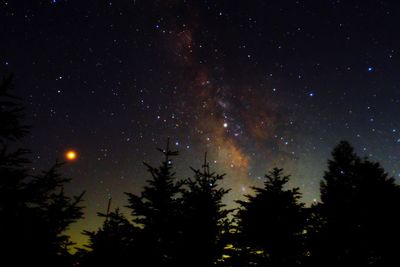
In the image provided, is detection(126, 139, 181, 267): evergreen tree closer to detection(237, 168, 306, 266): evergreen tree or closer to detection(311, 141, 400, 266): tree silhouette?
detection(237, 168, 306, 266): evergreen tree

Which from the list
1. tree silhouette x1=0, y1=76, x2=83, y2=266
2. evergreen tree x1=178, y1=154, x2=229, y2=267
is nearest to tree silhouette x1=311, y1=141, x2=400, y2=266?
evergreen tree x1=178, y1=154, x2=229, y2=267

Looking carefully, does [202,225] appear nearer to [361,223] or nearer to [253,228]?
[253,228]

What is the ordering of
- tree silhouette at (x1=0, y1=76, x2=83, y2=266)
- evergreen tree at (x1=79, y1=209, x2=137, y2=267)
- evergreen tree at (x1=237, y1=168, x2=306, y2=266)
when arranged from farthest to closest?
evergreen tree at (x1=237, y1=168, x2=306, y2=266)
evergreen tree at (x1=79, y1=209, x2=137, y2=267)
tree silhouette at (x1=0, y1=76, x2=83, y2=266)

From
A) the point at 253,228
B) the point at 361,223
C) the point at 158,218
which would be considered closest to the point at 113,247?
the point at 158,218

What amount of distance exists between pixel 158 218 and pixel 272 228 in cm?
482

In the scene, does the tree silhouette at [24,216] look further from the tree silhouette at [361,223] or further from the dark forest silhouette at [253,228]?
the tree silhouette at [361,223]

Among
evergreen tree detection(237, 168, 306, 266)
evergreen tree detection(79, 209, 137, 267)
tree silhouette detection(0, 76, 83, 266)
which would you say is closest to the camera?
tree silhouette detection(0, 76, 83, 266)

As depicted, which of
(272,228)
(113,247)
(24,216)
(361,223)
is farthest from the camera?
(361,223)

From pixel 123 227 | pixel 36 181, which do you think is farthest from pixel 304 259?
pixel 36 181

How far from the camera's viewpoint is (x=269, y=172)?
13500 millimetres

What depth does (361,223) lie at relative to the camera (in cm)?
1348

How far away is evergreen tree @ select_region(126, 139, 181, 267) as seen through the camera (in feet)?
33.6

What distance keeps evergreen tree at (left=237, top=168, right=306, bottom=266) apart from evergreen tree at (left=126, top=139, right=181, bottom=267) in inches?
118

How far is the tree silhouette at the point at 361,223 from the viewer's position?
1237 centimetres
